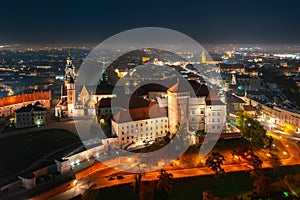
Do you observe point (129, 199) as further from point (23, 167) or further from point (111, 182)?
point (23, 167)

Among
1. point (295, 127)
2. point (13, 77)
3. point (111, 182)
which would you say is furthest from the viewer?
point (13, 77)

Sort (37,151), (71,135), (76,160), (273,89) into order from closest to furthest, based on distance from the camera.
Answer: (76,160)
(37,151)
(71,135)
(273,89)

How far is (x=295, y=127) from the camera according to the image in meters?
19.0

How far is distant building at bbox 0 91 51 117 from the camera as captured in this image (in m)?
21.6

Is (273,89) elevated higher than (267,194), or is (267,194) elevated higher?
(273,89)

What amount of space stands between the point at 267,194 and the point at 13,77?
4241 centimetres

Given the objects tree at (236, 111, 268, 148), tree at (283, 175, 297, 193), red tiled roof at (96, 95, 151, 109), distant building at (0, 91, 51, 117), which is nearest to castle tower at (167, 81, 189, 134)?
red tiled roof at (96, 95, 151, 109)

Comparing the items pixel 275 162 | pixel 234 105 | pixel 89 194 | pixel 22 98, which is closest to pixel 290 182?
pixel 275 162

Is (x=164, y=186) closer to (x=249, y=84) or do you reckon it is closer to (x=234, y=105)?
(x=234, y=105)

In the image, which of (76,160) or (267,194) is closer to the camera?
(267,194)

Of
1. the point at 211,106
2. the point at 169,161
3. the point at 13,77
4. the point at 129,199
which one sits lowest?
the point at 129,199

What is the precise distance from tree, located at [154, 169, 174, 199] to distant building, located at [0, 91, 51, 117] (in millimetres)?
13245

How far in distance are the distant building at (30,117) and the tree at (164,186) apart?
30.4 feet

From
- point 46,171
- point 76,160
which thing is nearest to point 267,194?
point 76,160
